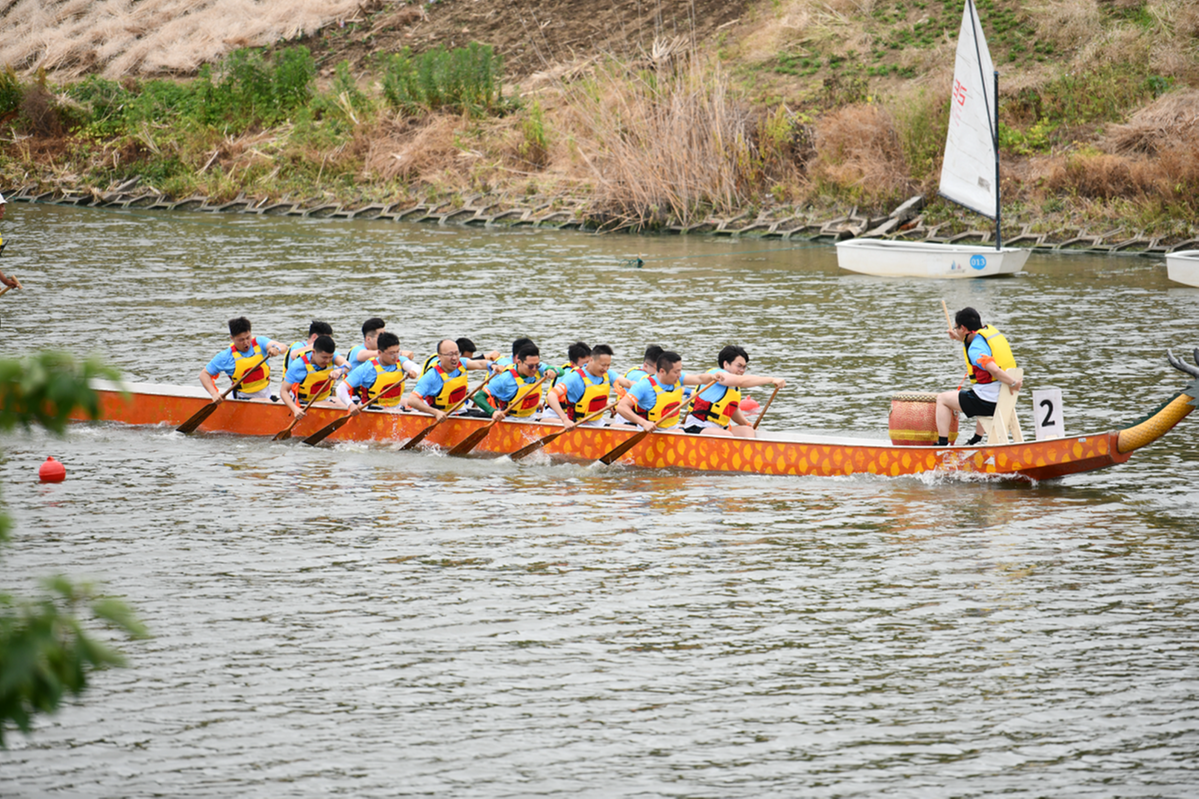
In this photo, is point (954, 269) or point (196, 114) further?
point (196, 114)

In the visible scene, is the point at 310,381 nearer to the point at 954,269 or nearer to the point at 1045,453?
the point at 1045,453

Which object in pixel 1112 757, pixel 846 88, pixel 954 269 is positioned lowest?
pixel 1112 757

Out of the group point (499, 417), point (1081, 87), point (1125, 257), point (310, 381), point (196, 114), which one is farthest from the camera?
point (196, 114)

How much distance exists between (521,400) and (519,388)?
5.4 inches

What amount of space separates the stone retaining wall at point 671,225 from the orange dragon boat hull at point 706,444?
63.2ft

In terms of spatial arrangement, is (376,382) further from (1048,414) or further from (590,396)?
(1048,414)

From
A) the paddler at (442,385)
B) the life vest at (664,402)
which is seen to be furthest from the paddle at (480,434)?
the life vest at (664,402)

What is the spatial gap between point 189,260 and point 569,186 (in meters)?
11.5

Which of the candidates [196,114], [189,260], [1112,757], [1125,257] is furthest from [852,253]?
[196,114]

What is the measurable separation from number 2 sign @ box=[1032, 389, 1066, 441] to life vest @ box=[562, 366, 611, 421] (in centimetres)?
453

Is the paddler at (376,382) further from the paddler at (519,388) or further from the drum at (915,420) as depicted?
the drum at (915,420)

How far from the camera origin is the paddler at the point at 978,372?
1288 cm

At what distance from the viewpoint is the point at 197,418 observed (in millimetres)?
16312

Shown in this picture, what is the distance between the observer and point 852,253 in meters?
29.2
